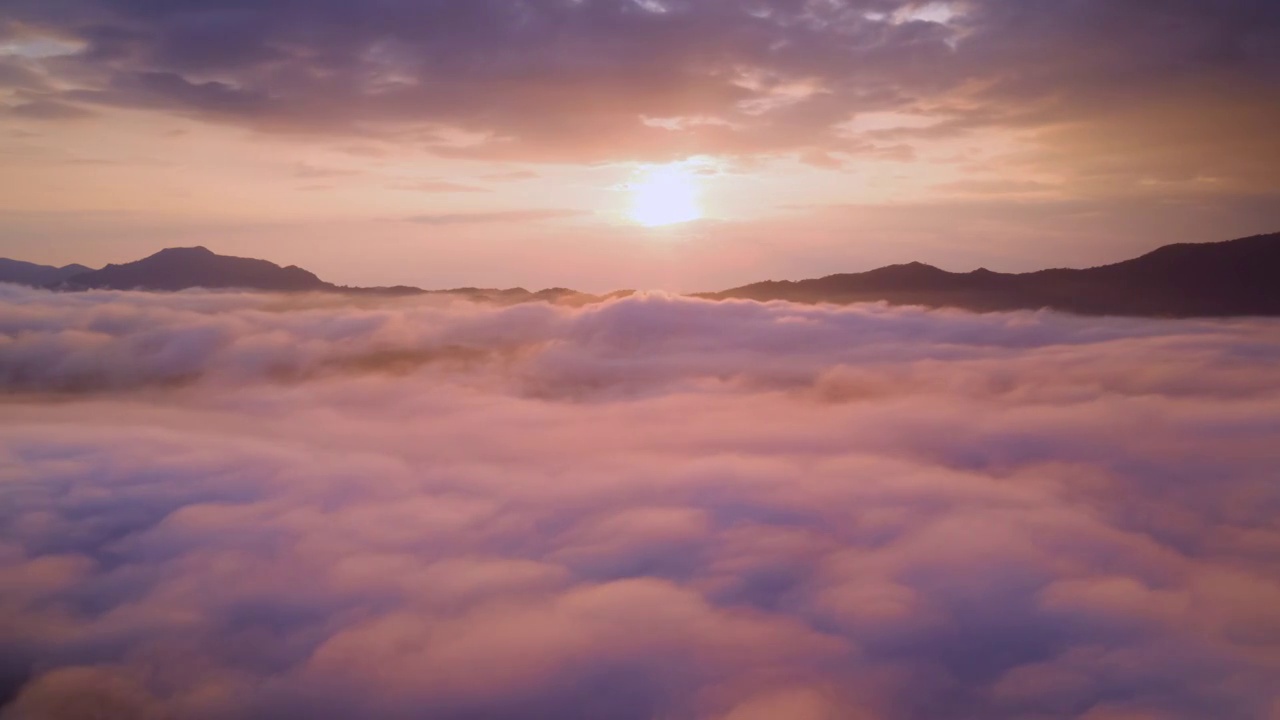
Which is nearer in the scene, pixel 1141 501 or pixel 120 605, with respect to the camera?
pixel 120 605

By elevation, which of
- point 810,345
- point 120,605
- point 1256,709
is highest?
point 810,345

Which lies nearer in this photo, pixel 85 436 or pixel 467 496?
pixel 467 496

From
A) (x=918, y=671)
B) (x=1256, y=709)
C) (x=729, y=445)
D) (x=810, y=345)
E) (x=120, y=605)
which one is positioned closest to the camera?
(x=1256, y=709)

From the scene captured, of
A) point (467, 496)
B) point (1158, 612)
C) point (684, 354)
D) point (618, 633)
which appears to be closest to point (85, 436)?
point (467, 496)

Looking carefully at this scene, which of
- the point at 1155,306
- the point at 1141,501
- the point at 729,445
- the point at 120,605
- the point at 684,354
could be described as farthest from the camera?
the point at 684,354

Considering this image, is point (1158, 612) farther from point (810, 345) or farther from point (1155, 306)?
point (1155, 306)

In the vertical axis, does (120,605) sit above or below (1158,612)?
below

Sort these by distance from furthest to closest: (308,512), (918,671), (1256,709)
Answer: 1. (308,512)
2. (918,671)
3. (1256,709)

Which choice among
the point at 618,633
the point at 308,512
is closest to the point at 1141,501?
the point at 618,633

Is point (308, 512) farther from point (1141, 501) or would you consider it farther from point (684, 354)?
point (684, 354)
